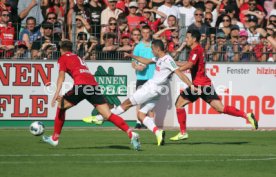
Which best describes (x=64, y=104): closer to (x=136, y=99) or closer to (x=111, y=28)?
(x=136, y=99)

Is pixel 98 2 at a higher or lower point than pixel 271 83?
higher

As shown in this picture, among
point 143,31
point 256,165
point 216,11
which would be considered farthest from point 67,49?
point 216,11

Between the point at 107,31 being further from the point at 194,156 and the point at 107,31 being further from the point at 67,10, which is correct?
the point at 194,156

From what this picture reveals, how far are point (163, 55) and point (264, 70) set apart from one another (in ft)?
24.2

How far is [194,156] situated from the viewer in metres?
16.0

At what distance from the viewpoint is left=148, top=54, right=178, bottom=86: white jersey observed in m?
18.6

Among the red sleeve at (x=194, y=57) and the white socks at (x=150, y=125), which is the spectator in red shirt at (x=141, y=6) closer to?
the red sleeve at (x=194, y=57)

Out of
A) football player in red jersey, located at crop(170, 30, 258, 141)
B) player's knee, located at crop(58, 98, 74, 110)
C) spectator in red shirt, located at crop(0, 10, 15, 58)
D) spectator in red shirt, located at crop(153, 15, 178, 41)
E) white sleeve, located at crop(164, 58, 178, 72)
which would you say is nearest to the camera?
player's knee, located at crop(58, 98, 74, 110)

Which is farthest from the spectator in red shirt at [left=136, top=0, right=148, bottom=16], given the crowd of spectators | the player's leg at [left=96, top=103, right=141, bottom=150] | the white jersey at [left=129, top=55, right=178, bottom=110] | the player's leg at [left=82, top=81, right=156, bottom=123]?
the player's leg at [left=96, top=103, right=141, bottom=150]

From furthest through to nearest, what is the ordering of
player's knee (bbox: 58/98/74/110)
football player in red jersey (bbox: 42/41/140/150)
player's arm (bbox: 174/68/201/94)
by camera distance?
1. player's arm (bbox: 174/68/201/94)
2. player's knee (bbox: 58/98/74/110)
3. football player in red jersey (bbox: 42/41/140/150)

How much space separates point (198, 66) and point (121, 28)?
606cm

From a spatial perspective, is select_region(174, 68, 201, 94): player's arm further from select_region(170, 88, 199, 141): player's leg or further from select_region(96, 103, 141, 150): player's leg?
select_region(96, 103, 141, 150): player's leg

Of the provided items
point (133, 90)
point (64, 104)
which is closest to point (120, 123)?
point (64, 104)

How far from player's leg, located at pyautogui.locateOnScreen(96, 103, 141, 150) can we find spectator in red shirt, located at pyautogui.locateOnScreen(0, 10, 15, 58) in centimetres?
762
